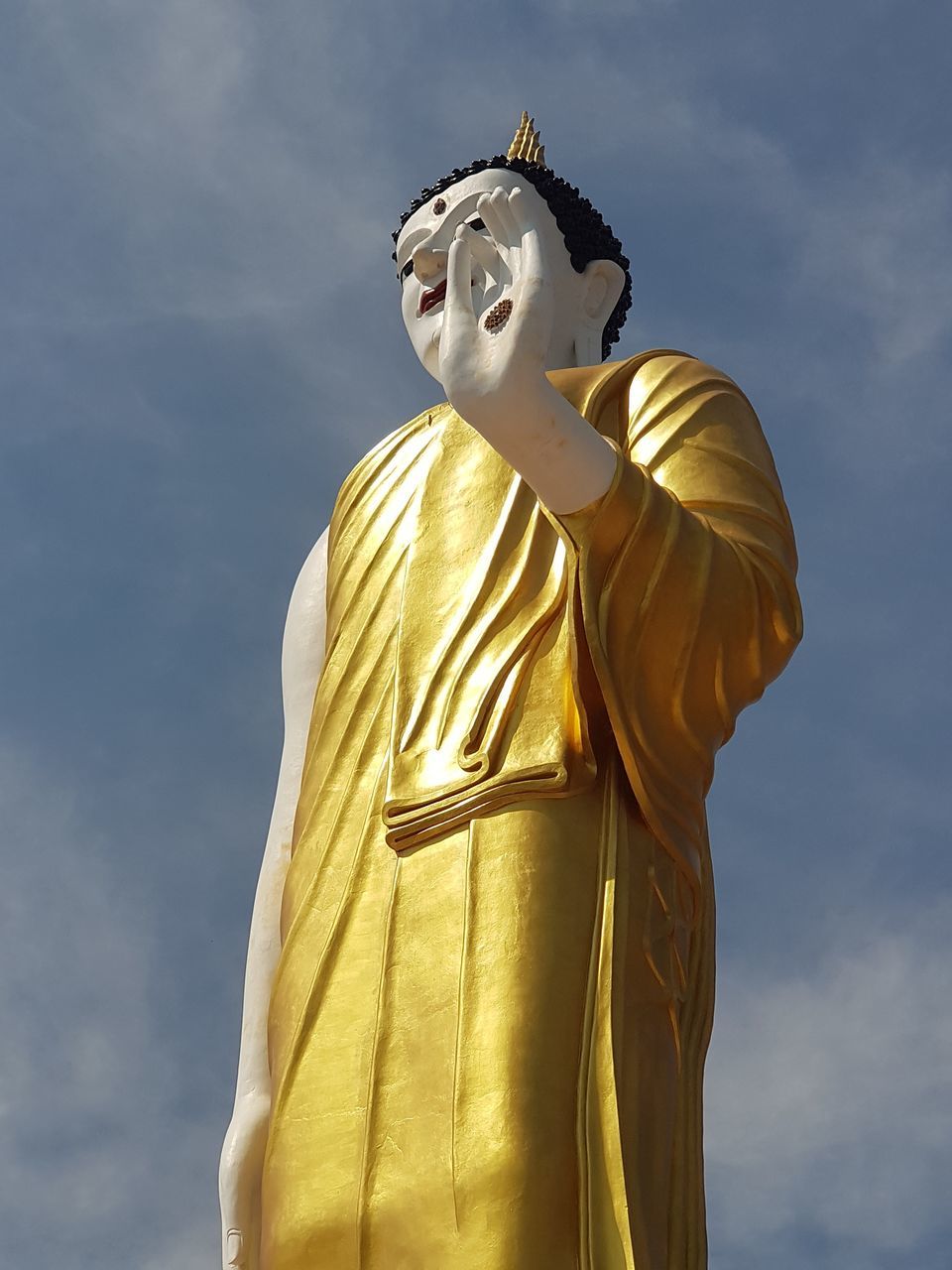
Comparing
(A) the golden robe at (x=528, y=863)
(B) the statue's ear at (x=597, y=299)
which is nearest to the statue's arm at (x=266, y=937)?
(A) the golden robe at (x=528, y=863)

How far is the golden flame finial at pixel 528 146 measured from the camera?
6.96 m

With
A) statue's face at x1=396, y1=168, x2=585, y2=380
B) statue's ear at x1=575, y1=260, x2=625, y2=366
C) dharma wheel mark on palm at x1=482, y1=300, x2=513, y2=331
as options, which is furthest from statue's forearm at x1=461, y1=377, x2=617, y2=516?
statue's ear at x1=575, y1=260, x2=625, y2=366

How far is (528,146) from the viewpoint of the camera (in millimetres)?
6984

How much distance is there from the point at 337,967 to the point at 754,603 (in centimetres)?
126

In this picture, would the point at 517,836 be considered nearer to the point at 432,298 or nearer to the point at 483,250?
the point at 483,250

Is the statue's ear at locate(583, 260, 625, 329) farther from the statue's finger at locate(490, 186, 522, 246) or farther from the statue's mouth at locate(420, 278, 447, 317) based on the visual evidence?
the statue's finger at locate(490, 186, 522, 246)

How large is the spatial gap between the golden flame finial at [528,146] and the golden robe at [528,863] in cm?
132

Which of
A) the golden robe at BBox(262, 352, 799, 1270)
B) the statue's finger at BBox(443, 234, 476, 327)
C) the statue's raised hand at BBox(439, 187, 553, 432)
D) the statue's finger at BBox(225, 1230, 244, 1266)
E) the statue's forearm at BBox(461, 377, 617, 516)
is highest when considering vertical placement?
the statue's finger at BBox(443, 234, 476, 327)

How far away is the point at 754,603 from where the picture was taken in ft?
17.5

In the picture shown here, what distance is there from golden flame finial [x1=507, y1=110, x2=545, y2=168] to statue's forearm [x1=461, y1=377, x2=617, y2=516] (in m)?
2.15

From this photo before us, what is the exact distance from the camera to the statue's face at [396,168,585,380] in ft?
21.1

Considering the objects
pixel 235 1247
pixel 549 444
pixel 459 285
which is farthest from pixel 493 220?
pixel 235 1247

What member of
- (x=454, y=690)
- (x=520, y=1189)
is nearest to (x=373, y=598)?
(x=454, y=690)

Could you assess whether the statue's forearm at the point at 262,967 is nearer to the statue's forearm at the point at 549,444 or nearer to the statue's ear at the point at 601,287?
the statue's forearm at the point at 549,444
